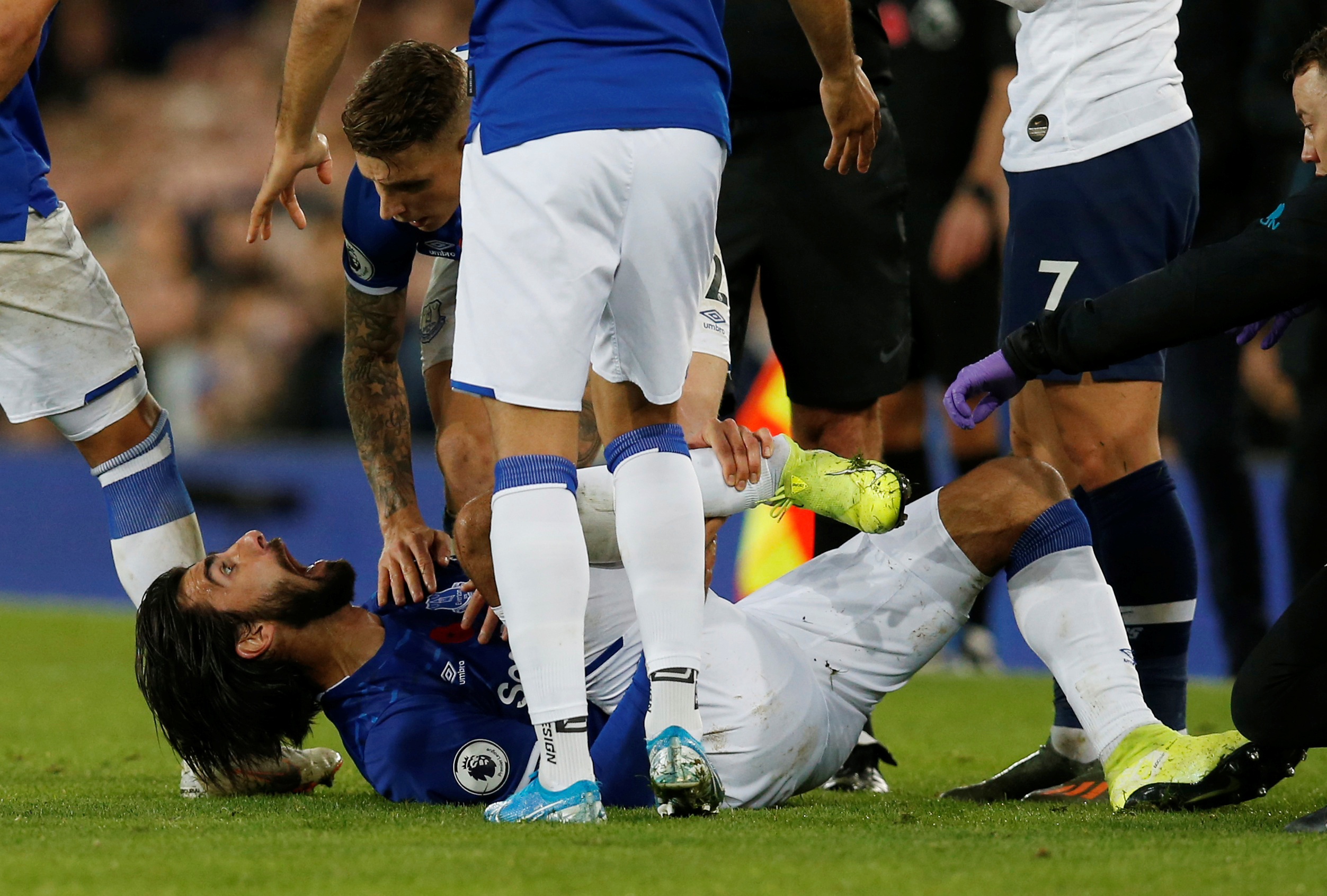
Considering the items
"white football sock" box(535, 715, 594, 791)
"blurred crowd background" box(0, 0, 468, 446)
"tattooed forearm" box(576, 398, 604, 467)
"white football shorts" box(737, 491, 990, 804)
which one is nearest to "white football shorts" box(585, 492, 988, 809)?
"white football shorts" box(737, 491, 990, 804)

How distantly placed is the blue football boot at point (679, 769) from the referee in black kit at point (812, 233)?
1.47m

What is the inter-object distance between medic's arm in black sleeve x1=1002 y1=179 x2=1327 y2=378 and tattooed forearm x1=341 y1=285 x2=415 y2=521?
162 centimetres

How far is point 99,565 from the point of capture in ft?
29.0

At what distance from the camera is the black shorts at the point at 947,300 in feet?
17.6

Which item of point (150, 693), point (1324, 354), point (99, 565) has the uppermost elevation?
point (150, 693)

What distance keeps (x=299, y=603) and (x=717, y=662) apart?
0.81 meters

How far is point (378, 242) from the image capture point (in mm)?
3428

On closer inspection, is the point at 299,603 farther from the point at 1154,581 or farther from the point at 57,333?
the point at 1154,581

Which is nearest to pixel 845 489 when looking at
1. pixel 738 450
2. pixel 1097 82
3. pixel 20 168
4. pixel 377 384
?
pixel 738 450

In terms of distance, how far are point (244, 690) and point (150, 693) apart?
198 mm

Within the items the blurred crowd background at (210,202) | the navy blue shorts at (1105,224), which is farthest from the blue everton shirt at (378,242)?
the blurred crowd background at (210,202)

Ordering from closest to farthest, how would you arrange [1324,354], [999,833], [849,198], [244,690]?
[999,833] → [244,690] → [849,198] → [1324,354]

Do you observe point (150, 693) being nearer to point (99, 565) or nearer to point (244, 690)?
point (244, 690)

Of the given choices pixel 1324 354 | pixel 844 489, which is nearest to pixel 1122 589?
pixel 844 489
